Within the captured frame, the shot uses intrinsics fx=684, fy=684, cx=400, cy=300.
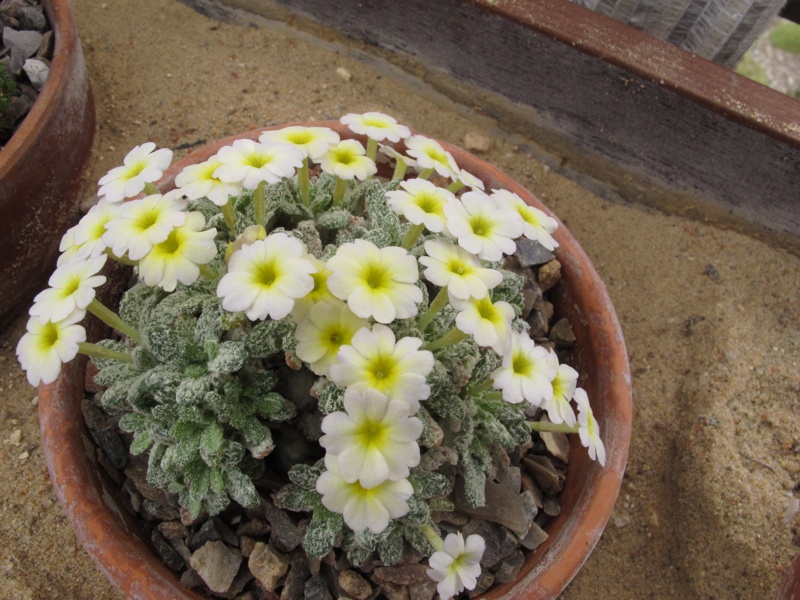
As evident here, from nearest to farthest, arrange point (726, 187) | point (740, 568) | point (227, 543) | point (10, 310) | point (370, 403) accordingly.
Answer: point (370, 403) → point (227, 543) → point (740, 568) → point (10, 310) → point (726, 187)

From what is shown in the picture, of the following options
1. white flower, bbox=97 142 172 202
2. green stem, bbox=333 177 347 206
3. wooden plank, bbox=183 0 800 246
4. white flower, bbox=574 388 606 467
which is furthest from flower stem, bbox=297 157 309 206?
wooden plank, bbox=183 0 800 246

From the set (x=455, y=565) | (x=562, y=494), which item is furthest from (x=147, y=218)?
(x=562, y=494)

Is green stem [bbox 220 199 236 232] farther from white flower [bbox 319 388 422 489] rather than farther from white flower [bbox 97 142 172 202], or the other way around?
white flower [bbox 319 388 422 489]

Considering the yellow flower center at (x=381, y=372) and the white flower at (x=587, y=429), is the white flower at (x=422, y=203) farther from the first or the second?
the white flower at (x=587, y=429)

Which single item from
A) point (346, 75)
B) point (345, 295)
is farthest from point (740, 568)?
point (346, 75)

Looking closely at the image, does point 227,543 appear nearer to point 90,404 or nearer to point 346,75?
point 90,404

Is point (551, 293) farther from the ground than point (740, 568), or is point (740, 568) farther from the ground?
point (551, 293)

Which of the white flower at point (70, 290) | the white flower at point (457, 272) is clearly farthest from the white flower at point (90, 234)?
the white flower at point (457, 272)

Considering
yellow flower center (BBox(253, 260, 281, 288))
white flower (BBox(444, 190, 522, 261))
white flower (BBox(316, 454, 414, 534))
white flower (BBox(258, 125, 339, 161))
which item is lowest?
white flower (BBox(316, 454, 414, 534))
